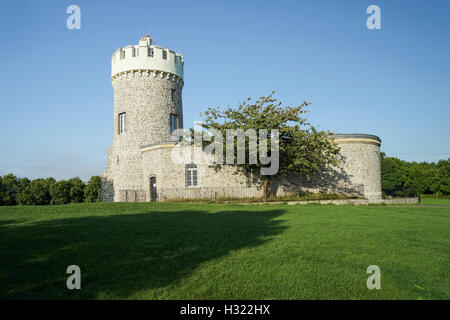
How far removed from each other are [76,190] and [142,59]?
127 ft

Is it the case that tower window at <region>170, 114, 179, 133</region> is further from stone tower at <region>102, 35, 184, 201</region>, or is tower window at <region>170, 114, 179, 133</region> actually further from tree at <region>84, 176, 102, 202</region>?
tree at <region>84, 176, 102, 202</region>

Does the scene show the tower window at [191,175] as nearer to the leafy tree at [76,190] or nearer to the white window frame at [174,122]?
the white window frame at [174,122]

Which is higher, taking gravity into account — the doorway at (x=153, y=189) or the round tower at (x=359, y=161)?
the round tower at (x=359, y=161)

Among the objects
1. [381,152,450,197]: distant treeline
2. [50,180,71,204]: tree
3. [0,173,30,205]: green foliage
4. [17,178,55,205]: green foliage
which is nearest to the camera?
[381,152,450,197]: distant treeline

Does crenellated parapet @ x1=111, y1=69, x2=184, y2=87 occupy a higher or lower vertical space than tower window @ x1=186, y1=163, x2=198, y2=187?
higher

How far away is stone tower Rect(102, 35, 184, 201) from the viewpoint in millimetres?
28125

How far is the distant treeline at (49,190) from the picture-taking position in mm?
57094

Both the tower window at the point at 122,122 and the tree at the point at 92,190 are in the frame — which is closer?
the tower window at the point at 122,122

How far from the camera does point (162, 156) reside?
2506 cm

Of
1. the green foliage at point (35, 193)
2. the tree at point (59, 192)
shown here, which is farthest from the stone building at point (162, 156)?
the green foliage at point (35, 193)

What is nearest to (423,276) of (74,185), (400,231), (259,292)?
(259,292)

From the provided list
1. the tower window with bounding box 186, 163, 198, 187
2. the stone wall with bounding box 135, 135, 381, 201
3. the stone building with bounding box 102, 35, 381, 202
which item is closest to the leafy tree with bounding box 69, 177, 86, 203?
the stone building with bounding box 102, 35, 381, 202

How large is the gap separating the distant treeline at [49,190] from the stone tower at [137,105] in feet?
103
